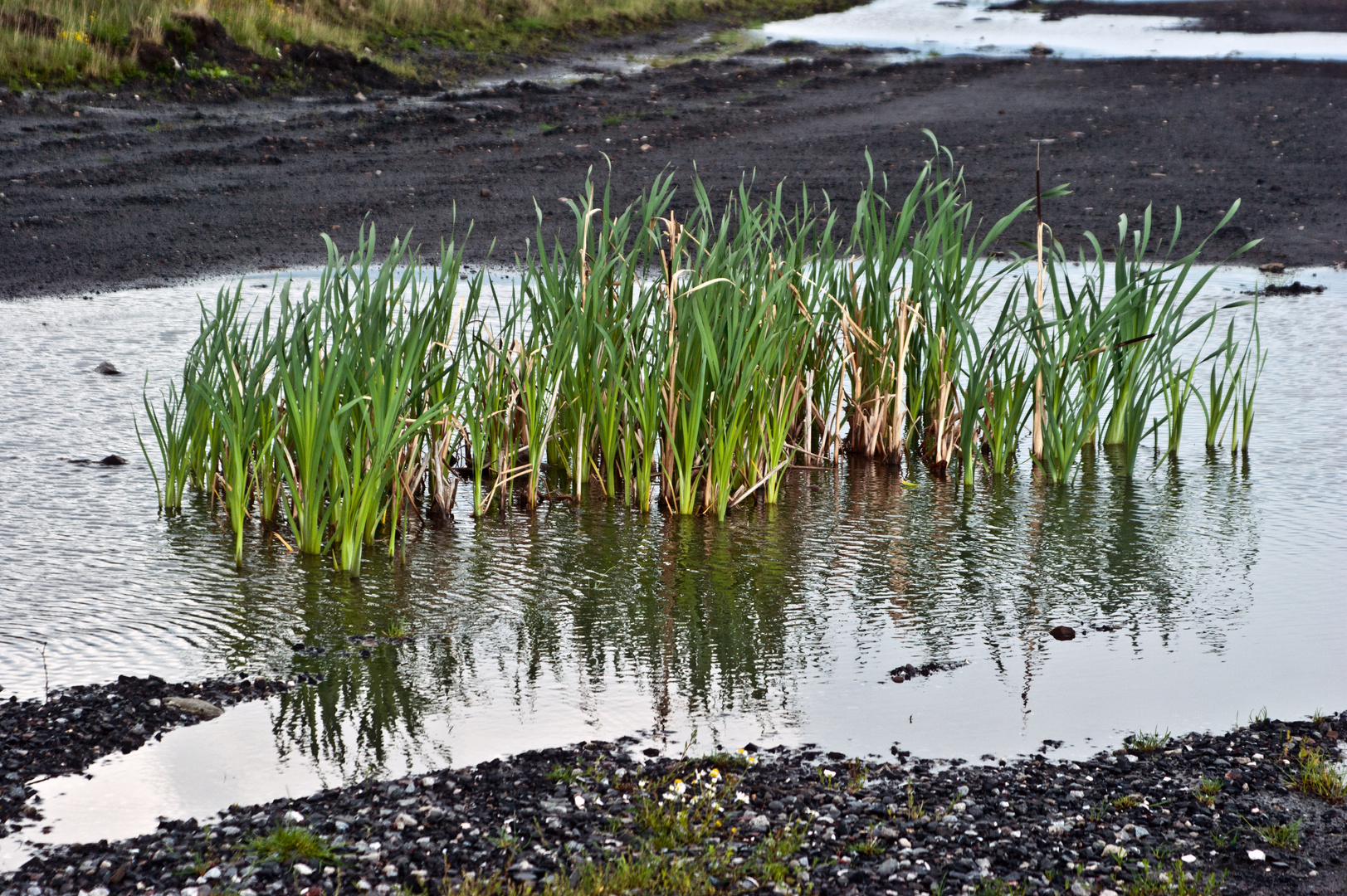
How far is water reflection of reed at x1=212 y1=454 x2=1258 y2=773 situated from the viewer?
2924mm

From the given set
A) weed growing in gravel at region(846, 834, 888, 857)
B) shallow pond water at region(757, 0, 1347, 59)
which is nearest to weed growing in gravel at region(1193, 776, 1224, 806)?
weed growing in gravel at region(846, 834, 888, 857)

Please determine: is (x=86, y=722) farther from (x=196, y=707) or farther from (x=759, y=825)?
(x=759, y=825)

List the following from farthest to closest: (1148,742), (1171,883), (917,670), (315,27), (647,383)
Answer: (315,27) < (647,383) < (917,670) < (1148,742) < (1171,883)

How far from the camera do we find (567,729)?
9.03ft

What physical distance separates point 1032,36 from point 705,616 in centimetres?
1819

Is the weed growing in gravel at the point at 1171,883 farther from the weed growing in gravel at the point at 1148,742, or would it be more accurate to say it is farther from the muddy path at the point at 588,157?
the muddy path at the point at 588,157

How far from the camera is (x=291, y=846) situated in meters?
2.22

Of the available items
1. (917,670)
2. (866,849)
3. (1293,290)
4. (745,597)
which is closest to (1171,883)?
(866,849)

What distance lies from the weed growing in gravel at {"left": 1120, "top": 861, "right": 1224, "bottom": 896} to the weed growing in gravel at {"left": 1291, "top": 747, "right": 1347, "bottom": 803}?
405mm

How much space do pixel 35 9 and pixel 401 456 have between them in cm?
1105

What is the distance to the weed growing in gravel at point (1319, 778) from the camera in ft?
8.02

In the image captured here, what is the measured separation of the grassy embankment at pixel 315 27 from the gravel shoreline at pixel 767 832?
11.1m

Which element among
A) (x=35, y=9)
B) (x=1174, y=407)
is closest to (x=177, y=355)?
(x=1174, y=407)

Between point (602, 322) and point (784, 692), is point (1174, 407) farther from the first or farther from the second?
point (784, 692)
